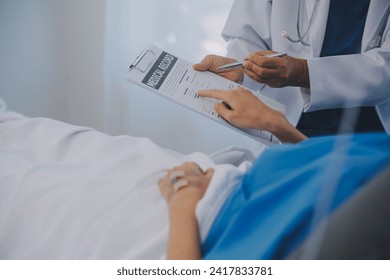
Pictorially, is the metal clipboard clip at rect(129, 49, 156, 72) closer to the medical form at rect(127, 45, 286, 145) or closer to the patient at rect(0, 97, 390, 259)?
the medical form at rect(127, 45, 286, 145)

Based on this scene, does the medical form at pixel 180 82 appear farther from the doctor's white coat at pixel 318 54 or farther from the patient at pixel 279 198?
the patient at pixel 279 198

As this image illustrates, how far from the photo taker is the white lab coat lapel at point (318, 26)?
39.2 inches

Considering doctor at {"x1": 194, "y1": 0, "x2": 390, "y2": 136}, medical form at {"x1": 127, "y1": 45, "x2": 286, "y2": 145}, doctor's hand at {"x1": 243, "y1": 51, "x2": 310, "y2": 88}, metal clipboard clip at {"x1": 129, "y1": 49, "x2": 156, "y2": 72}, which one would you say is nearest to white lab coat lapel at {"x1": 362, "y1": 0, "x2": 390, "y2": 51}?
doctor at {"x1": 194, "y1": 0, "x2": 390, "y2": 136}

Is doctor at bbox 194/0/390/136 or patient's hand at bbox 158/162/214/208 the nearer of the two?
patient's hand at bbox 158/162/214/208

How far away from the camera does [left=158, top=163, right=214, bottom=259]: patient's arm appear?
509 millimetres

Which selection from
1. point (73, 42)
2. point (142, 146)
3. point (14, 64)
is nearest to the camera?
point (142, 146)

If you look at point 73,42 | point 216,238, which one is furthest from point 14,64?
point 216,238

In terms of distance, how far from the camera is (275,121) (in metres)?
0.81

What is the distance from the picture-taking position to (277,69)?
35.9 inches

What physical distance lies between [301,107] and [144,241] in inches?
26.2

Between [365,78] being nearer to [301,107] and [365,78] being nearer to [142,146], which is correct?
[301,107]

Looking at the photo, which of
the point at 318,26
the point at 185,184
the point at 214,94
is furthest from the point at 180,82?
the point at 318,26

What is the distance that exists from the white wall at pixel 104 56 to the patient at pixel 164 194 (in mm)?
662

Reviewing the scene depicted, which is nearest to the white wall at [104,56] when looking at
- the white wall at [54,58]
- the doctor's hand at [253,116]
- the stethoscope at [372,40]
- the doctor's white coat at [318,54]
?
the white wall at [54,58]
